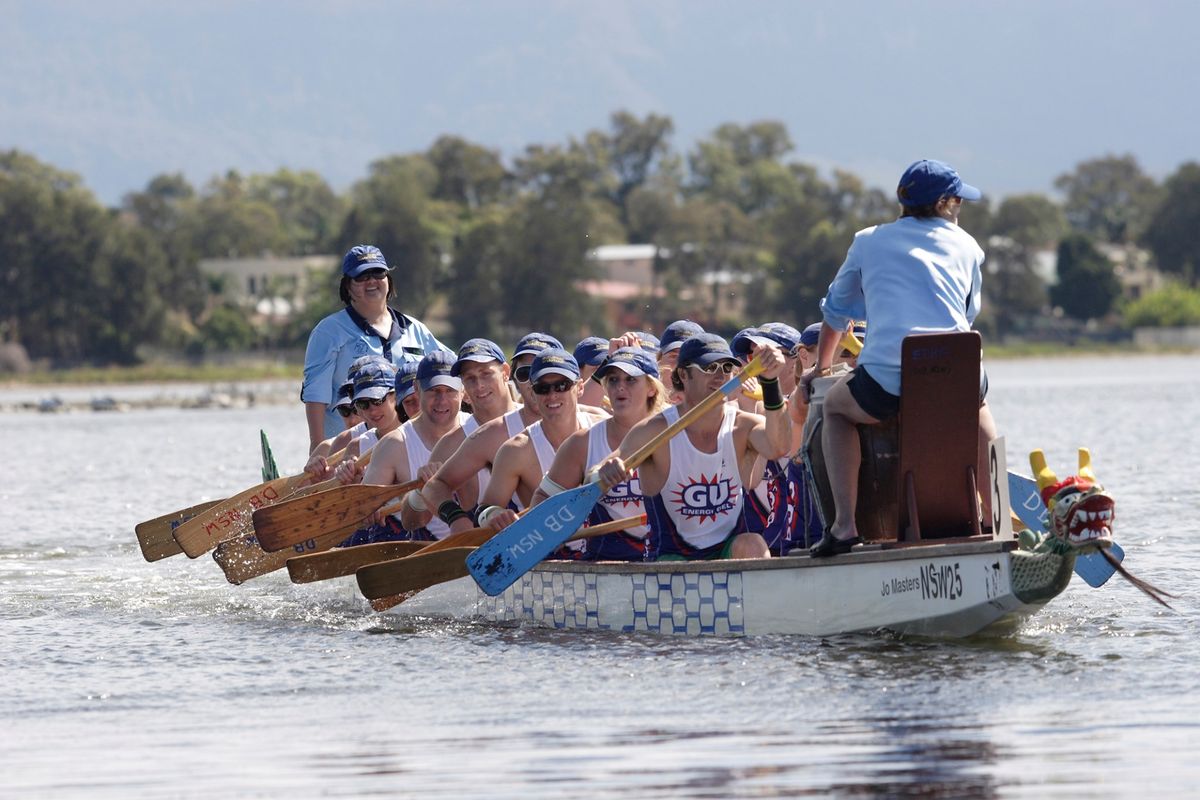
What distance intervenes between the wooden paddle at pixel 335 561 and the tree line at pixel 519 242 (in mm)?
A: 67407

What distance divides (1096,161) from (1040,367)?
77.3 meters

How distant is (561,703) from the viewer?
8.73 metres

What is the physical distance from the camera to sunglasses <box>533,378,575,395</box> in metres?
10.5

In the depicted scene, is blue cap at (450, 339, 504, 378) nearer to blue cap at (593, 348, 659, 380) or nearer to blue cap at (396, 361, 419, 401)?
blue cap at (396, 361, 419, 401)

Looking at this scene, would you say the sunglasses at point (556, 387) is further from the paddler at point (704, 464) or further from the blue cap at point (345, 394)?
the blue cap at point (345, 394)

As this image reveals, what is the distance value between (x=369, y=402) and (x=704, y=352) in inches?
129

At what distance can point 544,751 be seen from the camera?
767cm

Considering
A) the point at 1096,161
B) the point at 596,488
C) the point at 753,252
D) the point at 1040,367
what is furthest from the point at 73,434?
the point at 1096,161

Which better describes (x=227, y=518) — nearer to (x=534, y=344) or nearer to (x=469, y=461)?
(x=534, y=344)

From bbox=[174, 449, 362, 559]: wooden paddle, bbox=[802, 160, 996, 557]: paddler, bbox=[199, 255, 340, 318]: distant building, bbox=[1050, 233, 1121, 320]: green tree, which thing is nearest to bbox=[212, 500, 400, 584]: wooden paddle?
bbox=[174, 449, 362, 559]: wooden paddle

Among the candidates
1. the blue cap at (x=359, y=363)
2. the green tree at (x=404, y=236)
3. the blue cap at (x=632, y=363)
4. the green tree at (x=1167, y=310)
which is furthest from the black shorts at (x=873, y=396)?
the green tree at (x=1167, y=310)

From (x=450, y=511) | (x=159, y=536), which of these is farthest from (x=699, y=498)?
(x=159, y=536)

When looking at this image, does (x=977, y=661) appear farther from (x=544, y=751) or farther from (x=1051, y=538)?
(x=544, y=751)

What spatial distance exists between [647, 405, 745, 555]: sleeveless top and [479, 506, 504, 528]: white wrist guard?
0.97 metres
